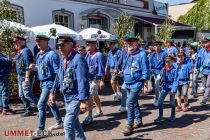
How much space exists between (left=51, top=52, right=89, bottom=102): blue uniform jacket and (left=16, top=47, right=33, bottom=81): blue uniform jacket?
2582 mm

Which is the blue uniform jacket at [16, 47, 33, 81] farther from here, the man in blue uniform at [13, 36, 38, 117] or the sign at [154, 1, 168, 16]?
the sign at [154, 1, 168, 16]

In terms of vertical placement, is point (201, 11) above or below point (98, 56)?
above

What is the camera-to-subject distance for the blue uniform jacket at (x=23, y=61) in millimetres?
7371

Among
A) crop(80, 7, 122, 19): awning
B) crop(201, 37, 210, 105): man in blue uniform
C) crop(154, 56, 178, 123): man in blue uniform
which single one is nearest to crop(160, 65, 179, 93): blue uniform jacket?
crop(154, 56, 178, 123): man in blue uniform

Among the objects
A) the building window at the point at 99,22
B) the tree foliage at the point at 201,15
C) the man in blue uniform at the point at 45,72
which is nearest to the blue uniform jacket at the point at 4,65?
the man in blue uniform at the point at 45,72

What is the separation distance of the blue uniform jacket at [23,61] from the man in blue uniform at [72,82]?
8.38ft

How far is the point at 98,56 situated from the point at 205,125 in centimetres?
277

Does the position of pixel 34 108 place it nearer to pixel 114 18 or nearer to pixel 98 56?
pixel 98 56

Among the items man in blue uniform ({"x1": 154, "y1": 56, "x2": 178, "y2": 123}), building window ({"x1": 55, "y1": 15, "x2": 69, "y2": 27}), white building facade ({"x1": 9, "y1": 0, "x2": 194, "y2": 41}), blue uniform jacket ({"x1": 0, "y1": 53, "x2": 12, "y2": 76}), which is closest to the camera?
man in blue uniform ({"x1": 154, "y1": 56, "x2": 178, "y2": 123})

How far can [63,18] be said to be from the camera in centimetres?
1814

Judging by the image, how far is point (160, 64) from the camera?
921cm

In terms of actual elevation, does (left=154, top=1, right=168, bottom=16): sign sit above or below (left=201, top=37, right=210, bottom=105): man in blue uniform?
above

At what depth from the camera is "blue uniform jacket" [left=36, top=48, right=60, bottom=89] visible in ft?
19.9

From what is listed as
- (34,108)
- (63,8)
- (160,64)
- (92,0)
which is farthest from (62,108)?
(92,0)
